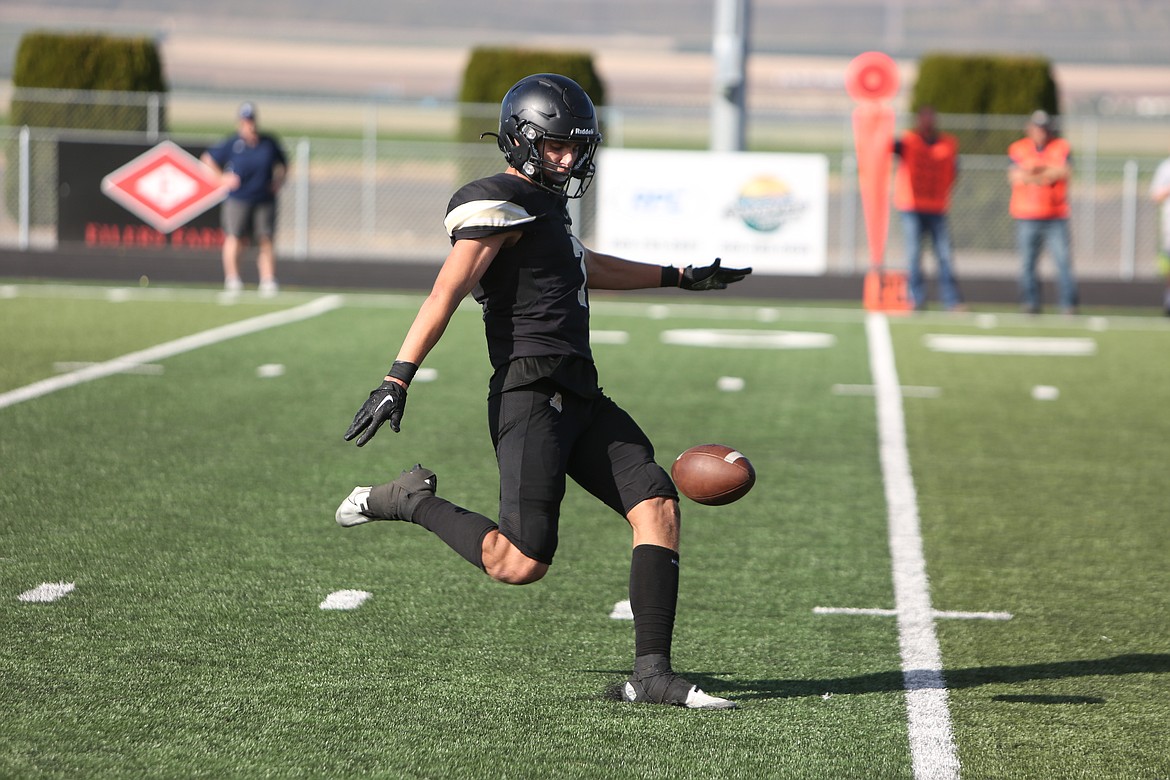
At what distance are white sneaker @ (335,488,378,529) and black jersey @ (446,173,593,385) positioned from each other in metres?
0.58

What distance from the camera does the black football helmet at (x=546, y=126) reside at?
169 inches

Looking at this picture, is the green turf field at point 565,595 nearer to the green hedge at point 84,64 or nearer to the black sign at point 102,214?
the black sign at point 102,214

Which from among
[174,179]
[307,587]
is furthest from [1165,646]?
[174,179]

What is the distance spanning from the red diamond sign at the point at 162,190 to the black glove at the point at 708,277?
48.7 feet

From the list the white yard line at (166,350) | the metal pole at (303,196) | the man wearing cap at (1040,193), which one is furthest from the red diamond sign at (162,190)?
the man wearing cap at (1040,193)

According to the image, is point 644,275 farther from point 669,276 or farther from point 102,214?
point 102,214

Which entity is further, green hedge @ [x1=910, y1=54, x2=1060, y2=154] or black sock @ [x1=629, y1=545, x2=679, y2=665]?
green hedge @ [x1=910, y1=54, x2=1060, y2=154]

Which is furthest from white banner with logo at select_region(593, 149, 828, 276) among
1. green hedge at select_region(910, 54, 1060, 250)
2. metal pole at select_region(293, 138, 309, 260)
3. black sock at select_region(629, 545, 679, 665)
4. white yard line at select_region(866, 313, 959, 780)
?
black sock at select_region(629, 545, 679, 665)

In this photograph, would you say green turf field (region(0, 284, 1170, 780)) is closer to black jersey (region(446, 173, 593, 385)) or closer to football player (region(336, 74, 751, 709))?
football player (region(336, 74, 751, 709))

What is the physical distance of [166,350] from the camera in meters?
11.5

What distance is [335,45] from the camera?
84938 millimetres

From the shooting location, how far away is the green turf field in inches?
153

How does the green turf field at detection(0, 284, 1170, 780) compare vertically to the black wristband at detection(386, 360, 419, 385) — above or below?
below

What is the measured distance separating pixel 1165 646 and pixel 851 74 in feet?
38.4
